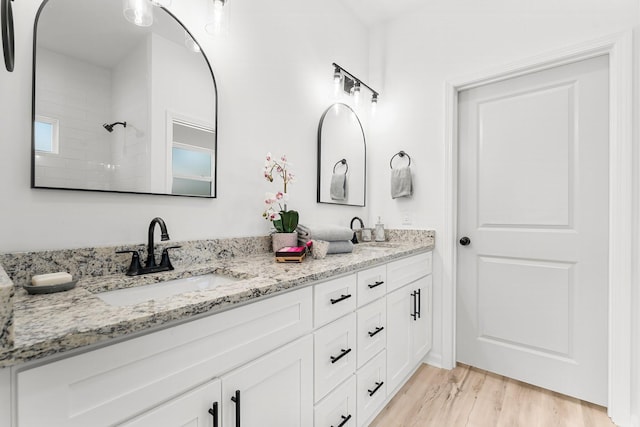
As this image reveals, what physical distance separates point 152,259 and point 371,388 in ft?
3.95

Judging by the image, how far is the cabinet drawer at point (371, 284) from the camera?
57.2 inches

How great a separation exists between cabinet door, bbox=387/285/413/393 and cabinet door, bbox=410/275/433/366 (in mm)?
67

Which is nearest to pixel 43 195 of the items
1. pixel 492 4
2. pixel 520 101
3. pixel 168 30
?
pixel 168 30

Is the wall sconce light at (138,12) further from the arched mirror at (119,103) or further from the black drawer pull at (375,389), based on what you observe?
the black drawer pull at (375,389)

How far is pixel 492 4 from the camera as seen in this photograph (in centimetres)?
211

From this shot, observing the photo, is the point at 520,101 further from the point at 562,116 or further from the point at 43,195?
the point at 43,195

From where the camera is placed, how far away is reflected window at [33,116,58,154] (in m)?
0.99

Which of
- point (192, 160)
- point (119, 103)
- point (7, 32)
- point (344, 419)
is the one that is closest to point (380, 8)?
point (192, 160)

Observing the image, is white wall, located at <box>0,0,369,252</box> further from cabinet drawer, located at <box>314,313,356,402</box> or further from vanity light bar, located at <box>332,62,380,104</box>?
cabinet drawer, located at <box>314,313,356,402</box>

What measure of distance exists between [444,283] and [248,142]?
171 cm

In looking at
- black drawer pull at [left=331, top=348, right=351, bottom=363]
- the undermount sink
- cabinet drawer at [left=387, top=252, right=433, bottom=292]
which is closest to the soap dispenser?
cabinet drawer at [left=387, top=252, right=433, bottom=292]

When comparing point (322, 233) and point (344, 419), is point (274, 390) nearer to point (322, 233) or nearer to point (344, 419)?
point (344, 419)

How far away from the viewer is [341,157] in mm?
2336

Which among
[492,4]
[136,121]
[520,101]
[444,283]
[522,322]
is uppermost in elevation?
[492,4]
